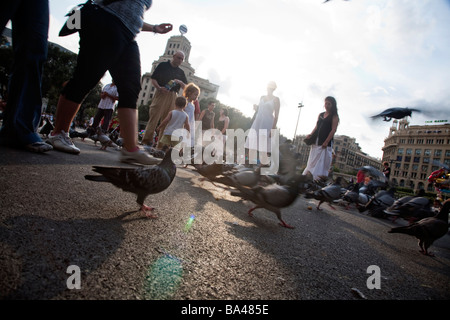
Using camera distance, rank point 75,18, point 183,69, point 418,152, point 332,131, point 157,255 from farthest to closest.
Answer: point 418,152 → point 183,69 → point 332,131 → point 75,18 → point 157,255

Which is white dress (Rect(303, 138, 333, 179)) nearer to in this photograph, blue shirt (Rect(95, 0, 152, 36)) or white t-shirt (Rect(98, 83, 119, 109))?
blue shirt (Rect(95, 0, 152, 36))

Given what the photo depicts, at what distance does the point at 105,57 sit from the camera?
8.63 feet

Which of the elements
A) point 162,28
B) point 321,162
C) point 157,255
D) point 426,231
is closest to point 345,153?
point 321,162

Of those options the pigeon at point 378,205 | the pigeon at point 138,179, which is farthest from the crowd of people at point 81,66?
the pigeon at point 378,205

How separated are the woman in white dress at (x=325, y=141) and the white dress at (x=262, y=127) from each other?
152 centimetres

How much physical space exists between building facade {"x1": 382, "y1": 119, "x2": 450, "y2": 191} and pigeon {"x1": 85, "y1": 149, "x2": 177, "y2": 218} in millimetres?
110115

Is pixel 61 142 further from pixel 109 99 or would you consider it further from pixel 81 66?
pixel 109 99

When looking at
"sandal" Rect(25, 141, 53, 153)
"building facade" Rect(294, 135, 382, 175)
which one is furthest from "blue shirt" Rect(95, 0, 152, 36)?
"building facade" Rect(294, 135, 382, 175)

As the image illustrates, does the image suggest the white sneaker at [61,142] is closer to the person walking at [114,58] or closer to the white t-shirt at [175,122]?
the person walking at [114,58]

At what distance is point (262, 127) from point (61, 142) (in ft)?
17.5

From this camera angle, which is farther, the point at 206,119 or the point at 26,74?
the point at 206,119

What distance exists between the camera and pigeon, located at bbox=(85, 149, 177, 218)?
194 centimetres

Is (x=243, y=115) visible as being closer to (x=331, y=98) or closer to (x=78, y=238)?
(x=331, y=98)
